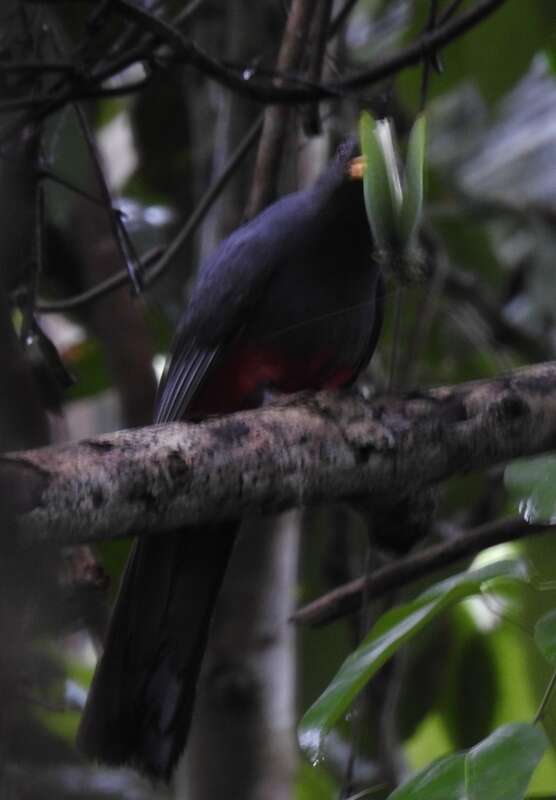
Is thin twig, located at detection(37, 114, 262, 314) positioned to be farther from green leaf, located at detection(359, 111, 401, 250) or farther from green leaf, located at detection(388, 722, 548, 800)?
green leaf, located at detection(388, 722, 548, 800)

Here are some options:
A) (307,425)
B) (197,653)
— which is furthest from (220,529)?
(307,425)

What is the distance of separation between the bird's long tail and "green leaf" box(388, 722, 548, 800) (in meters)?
0.92

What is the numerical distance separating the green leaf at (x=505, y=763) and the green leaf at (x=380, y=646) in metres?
0.19

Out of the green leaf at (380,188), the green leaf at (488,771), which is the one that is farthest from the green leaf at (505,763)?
the green leaf at (380,188)

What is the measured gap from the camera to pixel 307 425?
1902 millimetres

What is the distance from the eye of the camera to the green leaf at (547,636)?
4.53ft

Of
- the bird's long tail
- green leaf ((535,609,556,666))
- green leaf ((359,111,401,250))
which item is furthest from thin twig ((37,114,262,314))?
green leaf ((535,609,556,666))

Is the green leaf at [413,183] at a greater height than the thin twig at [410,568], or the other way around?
the green leaf at [413,183]

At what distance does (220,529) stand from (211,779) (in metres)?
0.84

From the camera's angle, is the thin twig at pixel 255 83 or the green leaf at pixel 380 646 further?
the thin twig at pixel 255 83

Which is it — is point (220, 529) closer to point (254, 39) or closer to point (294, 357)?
point (294, 357)

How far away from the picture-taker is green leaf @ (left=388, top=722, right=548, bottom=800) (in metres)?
1.27

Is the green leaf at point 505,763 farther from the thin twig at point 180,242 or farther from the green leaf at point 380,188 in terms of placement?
the thin twig at point 180,242

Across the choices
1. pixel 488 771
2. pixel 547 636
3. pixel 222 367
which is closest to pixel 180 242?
pixel 222 367
